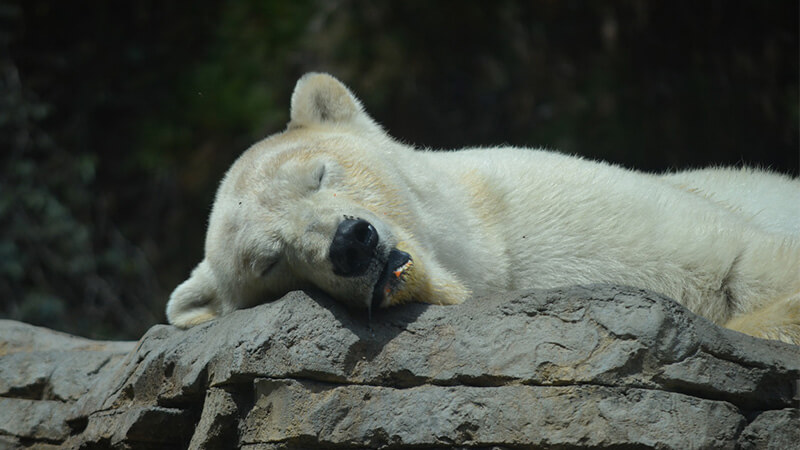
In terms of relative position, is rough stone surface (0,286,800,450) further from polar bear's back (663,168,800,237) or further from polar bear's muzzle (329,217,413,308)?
polar bear's back (663,168,800,237)

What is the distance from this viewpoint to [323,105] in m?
3.45

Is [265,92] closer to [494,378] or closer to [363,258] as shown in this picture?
[363,258]

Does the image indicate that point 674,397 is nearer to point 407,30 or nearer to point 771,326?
point 771,326

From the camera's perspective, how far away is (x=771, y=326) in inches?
98.7

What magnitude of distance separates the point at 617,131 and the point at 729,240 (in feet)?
17.9

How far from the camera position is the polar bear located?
2.56m

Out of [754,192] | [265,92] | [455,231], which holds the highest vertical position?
[265,92]

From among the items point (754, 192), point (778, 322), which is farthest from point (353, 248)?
point (754, 192)

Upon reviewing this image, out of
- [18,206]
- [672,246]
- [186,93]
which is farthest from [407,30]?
[672,246]

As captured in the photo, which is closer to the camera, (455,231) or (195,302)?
(455,231)

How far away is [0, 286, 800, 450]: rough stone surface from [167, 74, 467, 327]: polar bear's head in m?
0.13

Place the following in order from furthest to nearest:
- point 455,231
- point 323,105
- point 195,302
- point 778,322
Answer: point 323,105
point 195,302
point 455,231
point 778,322

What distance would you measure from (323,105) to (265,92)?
4.99 meters

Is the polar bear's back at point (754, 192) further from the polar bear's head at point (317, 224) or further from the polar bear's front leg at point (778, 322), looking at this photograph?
the polar bear's head at point (317, 224)
